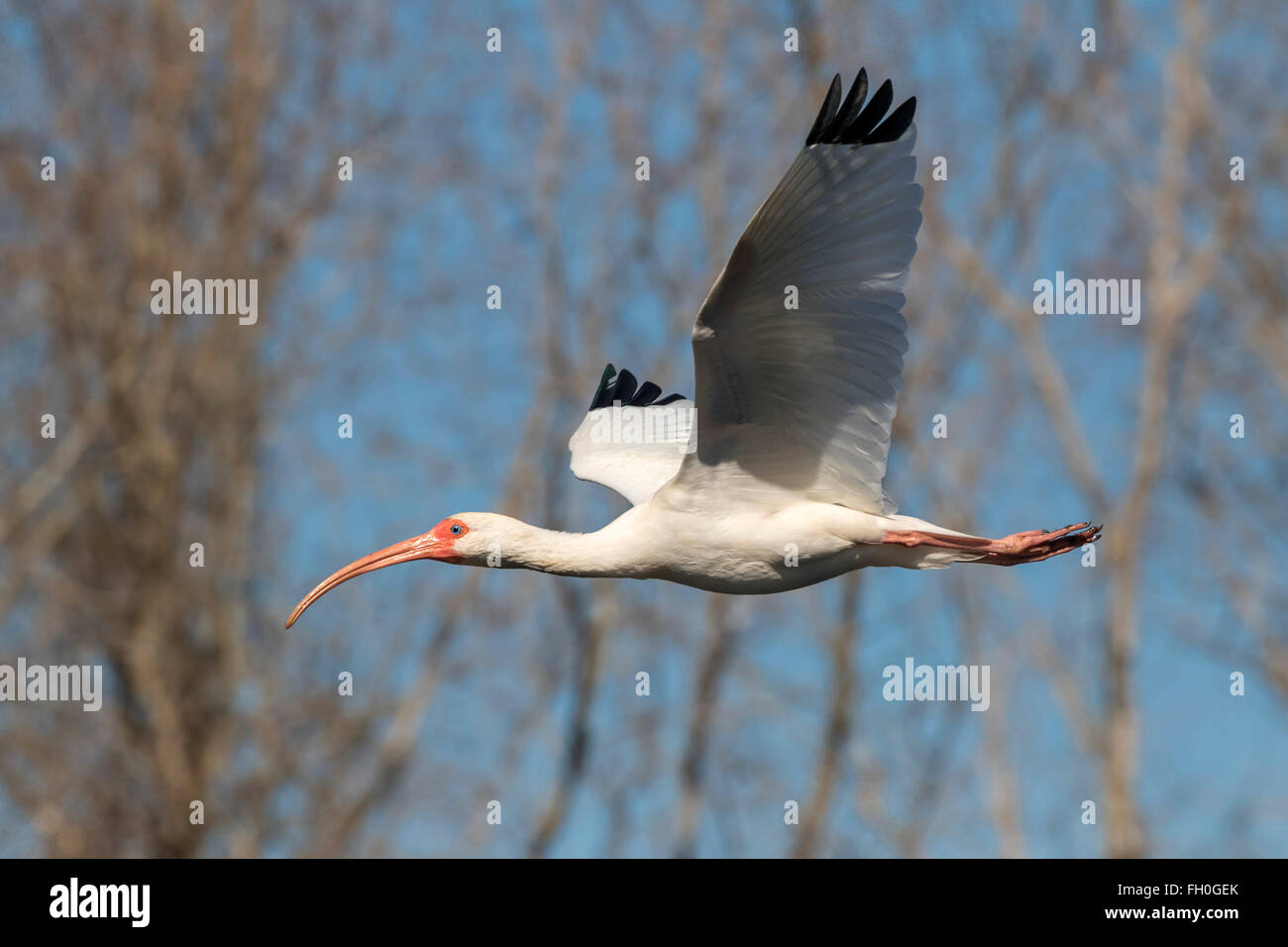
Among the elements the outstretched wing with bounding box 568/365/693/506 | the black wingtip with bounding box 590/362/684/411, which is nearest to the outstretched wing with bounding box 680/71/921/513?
the outstretched wing with bounding box 568/365/693/506

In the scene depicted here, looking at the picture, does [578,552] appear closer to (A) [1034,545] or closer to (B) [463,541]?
(B) [463,541]

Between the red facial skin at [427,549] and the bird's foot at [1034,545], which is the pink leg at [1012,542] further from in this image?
the red facial skin at [427,549]

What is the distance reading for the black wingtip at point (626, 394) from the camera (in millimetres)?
12602

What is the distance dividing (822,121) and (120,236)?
686 inches

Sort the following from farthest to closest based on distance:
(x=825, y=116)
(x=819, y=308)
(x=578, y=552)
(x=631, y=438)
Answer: (x=631, y=438)
(x=578, y=552)
(x=819, y=308)
(x=825, y=116)

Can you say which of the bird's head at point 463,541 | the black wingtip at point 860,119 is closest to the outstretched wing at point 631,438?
the bird's head at point 463,541

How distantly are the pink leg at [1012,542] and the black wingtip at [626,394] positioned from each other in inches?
152

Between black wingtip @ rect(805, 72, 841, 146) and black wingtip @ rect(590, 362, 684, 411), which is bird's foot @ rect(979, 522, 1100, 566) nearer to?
black wingtip @ rect(805, 72, 841, 146)

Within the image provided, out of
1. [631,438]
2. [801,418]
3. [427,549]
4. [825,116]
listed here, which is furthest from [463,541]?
[825,116]

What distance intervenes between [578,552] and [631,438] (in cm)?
277

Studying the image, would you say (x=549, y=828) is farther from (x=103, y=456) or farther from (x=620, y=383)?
(x=620, y=383)

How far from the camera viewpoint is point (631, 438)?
468 inches

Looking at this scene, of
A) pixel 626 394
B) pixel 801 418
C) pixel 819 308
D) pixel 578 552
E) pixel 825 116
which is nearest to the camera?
pixel 825 116

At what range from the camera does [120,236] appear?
23438 millimetres
